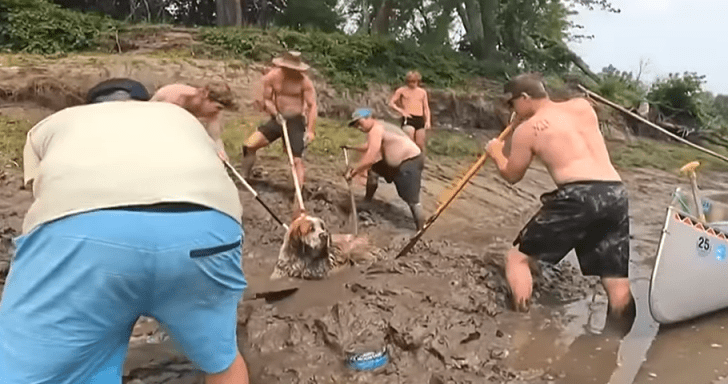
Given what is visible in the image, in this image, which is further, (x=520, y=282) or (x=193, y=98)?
(x=520, y=282)

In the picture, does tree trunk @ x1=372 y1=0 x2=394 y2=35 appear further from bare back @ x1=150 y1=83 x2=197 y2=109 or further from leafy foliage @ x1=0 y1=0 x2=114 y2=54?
bare back @ x1=150 y1=83 x2=197 y2=109

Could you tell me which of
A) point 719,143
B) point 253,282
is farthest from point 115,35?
point 719,143

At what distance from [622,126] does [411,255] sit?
12683 millimetres

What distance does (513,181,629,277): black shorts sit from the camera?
4.62 meters

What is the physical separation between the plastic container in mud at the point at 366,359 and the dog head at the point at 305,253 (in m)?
1.59

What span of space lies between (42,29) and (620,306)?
11880 millimetres

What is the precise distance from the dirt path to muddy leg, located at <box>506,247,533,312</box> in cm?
9

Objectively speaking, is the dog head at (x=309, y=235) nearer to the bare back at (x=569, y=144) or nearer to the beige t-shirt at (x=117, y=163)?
the bare back at (x=569, y=144)

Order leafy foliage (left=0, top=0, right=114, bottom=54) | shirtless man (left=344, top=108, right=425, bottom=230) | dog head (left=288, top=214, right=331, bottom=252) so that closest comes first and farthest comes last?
dog head (left=288, top=214, right=331, bottom=252) → shirtless man (left=344, top=108, right=425, bottom=230) → leafy foliage (left=0, top=0, right=114, bottom=54)

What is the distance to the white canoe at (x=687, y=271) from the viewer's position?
4.53 m

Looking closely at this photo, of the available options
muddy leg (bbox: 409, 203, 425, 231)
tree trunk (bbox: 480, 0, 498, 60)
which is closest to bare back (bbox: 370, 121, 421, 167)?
muddy leg (bbox: 409, 203, 425, 231)

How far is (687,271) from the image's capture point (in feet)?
15.2

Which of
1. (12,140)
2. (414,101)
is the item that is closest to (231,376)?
(12,140)

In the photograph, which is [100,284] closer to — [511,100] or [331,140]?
[511,100]
